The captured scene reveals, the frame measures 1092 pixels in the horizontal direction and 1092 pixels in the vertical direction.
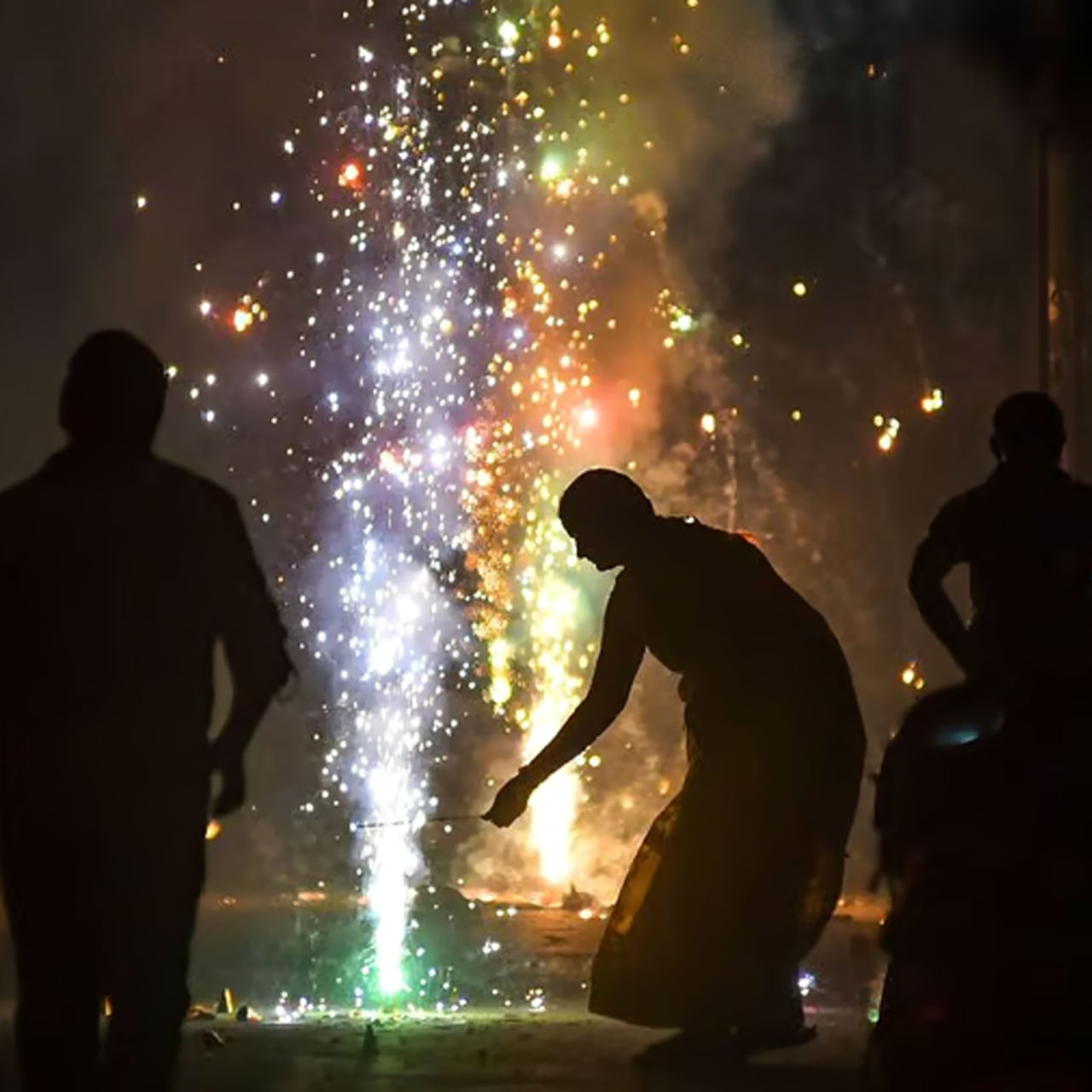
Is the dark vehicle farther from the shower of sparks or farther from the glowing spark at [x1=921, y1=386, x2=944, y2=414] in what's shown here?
the glowing spark at [x1=921, y1=386, x2=944, y2=414]

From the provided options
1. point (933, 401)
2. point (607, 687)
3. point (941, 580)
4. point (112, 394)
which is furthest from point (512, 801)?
point (933, 401)

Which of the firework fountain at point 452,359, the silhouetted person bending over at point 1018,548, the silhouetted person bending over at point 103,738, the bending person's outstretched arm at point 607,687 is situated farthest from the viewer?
the firework fountain at point 452,359

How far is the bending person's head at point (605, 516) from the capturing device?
19.5 ft

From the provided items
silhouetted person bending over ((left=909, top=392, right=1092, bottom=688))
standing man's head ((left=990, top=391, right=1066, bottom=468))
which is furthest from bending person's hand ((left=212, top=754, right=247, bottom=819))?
standing man's head ((left=990, top=391, right=1066, bottom=468))

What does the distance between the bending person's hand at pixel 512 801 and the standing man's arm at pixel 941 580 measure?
113 cm

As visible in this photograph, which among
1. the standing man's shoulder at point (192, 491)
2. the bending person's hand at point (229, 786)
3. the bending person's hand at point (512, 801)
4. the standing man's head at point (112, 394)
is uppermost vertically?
the standing man's head at point (112, 394)

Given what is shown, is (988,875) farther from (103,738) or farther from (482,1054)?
(482,1054)

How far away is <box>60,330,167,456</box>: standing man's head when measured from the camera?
4039mm

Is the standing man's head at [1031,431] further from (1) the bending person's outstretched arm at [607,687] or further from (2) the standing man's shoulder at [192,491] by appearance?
(2) the standing man's shoulder at [192,491]

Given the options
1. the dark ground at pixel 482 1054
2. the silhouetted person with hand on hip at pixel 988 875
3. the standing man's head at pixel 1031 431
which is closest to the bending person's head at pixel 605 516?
the standing man's head at pixel 1031 431

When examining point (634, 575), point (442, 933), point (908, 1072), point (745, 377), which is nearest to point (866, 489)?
point (745, 377)

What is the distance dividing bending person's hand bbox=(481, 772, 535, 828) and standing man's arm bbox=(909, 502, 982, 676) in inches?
44.4

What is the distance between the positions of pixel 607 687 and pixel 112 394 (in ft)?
7.71

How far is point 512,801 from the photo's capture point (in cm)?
595
